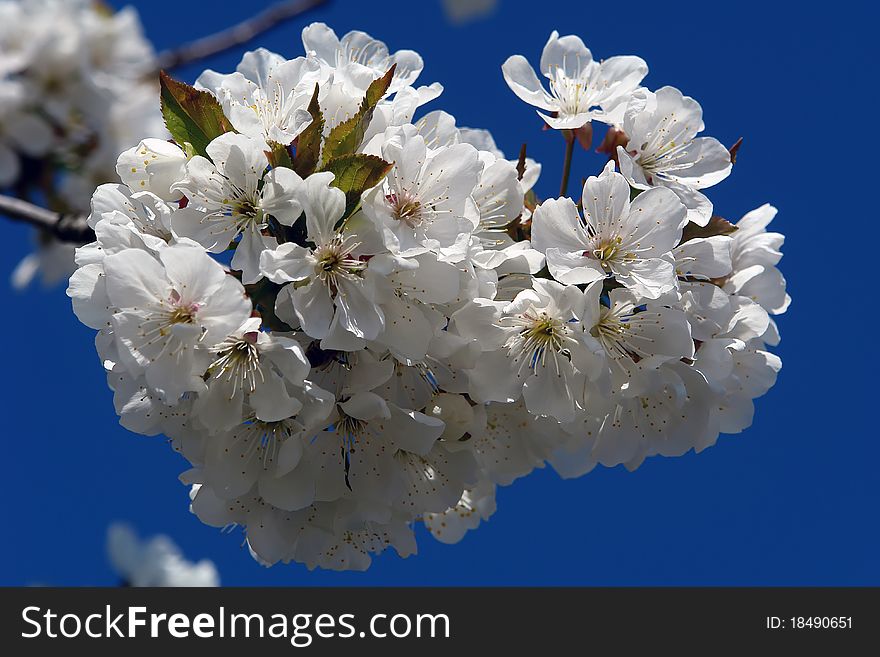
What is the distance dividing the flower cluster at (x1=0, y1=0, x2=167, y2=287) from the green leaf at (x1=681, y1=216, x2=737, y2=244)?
3566 mm

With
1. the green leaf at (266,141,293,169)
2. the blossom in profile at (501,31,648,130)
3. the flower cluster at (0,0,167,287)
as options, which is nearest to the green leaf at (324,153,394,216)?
the green leaf at (266,141,293,169)

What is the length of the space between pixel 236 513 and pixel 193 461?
257mm

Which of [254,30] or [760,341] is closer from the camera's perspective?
[760,341]

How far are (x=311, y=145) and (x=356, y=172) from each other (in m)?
0.19

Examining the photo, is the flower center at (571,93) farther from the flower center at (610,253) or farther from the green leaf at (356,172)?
Result: the green leaf at (356,172)

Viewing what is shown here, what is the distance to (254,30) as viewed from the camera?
4734mm

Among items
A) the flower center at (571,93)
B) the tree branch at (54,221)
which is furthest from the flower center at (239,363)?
the flower center at (571,93)

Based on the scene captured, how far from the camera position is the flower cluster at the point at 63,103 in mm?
5520

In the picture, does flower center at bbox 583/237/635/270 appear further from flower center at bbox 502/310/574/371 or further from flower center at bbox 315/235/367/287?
flower center at bbox 315/235/367/287

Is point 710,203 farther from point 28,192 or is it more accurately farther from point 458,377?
point 28,192

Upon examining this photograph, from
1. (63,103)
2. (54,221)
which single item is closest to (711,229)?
(54,221)

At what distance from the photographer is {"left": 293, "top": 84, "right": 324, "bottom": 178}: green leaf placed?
8.28ft

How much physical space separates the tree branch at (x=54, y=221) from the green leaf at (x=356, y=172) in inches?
46.0

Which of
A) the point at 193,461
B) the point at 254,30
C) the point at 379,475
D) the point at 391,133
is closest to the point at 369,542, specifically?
the point at 379,475
